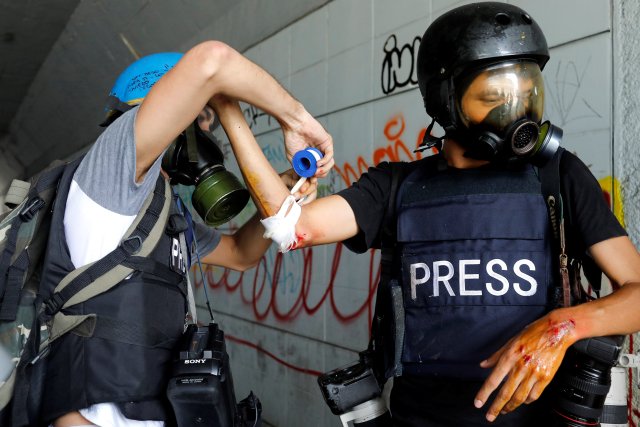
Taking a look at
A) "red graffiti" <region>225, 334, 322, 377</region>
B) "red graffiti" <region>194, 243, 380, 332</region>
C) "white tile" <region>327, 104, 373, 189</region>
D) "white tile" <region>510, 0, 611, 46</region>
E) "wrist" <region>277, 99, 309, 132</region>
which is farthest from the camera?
"red graffiti" <region>225, 334, 322, 377</region>

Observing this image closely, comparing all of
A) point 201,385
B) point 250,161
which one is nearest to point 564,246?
point 250,161

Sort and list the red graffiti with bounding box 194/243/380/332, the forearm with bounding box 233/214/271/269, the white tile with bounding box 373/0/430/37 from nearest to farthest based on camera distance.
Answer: the forearm with bounding box 233/214/271/269 < the white tile with bounding box 373/0/430/37 < the red graffiti with bounding box 194/243/380/332

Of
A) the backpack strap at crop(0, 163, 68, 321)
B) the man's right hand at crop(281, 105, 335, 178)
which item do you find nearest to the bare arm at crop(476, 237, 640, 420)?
the man's right hand at crop(281, 105, 335, 178)

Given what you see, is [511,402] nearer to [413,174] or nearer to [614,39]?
[413,174]

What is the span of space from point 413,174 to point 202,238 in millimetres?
850

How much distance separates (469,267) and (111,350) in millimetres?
996

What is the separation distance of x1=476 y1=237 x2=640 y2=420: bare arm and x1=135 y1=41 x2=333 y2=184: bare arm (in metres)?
0.92

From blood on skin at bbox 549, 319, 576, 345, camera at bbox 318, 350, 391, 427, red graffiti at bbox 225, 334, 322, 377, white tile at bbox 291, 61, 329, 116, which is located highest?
white tile at bbox 291, 61, 329, 116

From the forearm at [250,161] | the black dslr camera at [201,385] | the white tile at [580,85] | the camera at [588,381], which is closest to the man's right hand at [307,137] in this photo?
the forearm at [250,161]

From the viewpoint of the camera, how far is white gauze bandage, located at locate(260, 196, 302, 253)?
189cm

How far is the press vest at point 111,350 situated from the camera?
68.8 inches

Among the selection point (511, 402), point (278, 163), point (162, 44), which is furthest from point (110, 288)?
point (162, 44)

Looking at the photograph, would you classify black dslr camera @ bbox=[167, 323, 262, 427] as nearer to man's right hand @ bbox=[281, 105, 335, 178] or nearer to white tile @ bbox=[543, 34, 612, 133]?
man's right hand @ bbox=[281, 105, 335, 178]

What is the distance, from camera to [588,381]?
5.25 ft
